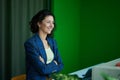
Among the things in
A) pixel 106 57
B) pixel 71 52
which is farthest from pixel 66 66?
pixel 106 57

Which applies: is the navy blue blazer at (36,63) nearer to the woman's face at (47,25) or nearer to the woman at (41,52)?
the woman at (41,52)

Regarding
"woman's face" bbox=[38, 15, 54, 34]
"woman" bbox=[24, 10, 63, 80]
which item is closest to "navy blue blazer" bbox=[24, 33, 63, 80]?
"woman" bbox=[24, 10, 63, 80]

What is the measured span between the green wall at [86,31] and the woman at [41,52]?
1847 mm

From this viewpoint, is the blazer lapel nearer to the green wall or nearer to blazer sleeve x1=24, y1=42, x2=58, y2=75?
blazer sleeve x1=24, y1=42, x2=58, y2=75

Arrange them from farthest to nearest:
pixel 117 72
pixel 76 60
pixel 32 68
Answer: pixel 76 60, pixel 32 68, pixel 117 72

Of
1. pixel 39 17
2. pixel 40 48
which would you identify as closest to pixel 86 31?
pixel 39 17

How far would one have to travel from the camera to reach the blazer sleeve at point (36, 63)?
274cm

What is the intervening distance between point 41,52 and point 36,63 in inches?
4.6

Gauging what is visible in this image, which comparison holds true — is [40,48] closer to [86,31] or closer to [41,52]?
[41,52]

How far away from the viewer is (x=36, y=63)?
109 inches

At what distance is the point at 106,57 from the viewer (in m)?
5.14

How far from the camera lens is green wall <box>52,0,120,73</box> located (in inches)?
196

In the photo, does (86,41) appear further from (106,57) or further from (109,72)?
(109,72)

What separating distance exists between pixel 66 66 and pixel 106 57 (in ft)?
2.40
